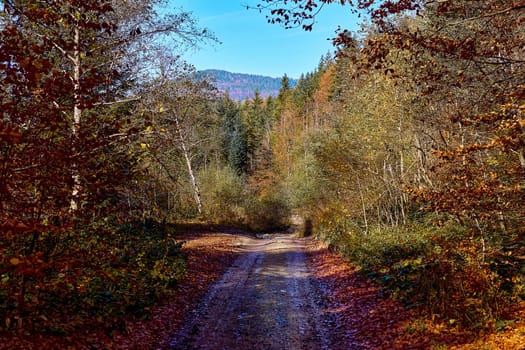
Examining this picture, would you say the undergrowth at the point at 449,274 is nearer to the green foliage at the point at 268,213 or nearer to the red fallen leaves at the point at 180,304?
the red fallen leaves at the point at 180,304

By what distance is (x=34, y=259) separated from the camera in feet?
13.0

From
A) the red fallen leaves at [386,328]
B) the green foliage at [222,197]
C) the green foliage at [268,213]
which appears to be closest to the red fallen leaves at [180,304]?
the red fallen leaves at [386,328]

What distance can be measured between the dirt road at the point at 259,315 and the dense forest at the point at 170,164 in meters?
1.29

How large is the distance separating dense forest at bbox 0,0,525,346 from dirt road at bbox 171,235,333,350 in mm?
1287

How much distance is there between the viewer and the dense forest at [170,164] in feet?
17.4

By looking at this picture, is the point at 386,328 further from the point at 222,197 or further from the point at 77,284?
the point at 222,197

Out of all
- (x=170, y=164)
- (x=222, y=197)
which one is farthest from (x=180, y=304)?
(x=222, y=197)

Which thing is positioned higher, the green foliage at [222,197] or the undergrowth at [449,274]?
the green foliage at [222,197]

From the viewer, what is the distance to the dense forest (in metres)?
5.30

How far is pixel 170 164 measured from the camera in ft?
72.4

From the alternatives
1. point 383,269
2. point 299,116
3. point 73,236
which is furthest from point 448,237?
point 299,116

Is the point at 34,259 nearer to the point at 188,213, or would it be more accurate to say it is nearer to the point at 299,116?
the point at 188,213

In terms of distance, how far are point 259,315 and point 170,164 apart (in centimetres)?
1451

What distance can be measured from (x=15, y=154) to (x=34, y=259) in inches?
75.1
